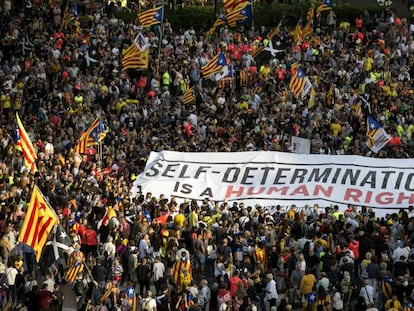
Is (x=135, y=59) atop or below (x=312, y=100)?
atop

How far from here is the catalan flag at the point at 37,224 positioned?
2819 centimetres

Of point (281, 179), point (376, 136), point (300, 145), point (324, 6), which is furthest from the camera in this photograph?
point (324, 6)

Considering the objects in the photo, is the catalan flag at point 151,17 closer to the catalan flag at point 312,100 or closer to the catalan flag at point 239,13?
the catalan flag at point 239,13

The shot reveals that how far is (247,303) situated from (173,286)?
75.4 inches

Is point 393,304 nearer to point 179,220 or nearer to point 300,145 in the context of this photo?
point 179,220

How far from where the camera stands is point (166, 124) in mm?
42625

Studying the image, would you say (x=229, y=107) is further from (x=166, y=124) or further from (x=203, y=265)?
(x=203, y=265)

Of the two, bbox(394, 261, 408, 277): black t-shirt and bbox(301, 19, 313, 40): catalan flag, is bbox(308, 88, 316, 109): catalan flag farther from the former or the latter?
bbox(394, 261, 408, 277): black t-shirt

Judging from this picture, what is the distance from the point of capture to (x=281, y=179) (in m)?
37.2

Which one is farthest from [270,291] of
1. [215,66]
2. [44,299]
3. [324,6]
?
[324,6]

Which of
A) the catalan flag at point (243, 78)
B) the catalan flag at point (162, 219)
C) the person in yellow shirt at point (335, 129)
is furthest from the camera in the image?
the catalan flag at point (243, 78)

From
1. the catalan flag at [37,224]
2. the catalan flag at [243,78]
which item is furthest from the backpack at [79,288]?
the catalan flag at [243,78]

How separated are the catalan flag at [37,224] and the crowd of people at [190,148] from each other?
0.90 meters

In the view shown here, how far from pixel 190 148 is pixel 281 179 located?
399cm
